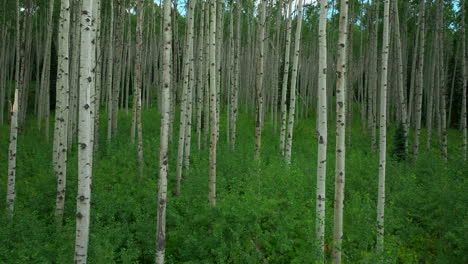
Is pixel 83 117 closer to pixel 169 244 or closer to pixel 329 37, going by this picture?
pixel 169 244

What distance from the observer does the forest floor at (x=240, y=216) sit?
543 centimetres

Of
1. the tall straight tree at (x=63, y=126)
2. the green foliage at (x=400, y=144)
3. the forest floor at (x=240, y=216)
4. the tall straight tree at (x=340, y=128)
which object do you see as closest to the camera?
the tall straight tree at (x=340, y=128)

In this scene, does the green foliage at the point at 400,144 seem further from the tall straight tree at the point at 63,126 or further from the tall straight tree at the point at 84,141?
the tall straight tree at the point at 84,141

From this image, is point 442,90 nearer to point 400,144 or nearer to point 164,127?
point 400,144

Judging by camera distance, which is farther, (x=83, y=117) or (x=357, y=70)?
(x=357, y=70)

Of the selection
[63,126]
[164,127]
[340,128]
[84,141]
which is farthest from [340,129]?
[63,126]

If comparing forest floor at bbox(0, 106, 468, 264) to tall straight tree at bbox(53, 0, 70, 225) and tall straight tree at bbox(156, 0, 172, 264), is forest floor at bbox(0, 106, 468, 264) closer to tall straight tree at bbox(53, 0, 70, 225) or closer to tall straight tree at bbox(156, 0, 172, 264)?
tall straight tree at bbox(53, 0, 70, 225)

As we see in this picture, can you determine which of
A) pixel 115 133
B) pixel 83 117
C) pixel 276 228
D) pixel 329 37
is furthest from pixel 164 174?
pixel 329 37

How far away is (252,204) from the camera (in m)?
6.12

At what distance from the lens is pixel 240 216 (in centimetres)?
587

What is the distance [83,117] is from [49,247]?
2193 millimetres

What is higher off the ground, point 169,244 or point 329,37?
point 329,37

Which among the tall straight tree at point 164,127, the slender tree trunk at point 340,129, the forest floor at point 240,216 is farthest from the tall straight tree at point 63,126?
the slender tree trunk at point 340,129

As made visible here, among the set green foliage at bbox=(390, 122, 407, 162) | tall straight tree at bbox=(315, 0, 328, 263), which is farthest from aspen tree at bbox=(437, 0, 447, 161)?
tall straight tree at bbox=(315, 0, 328, 263)
